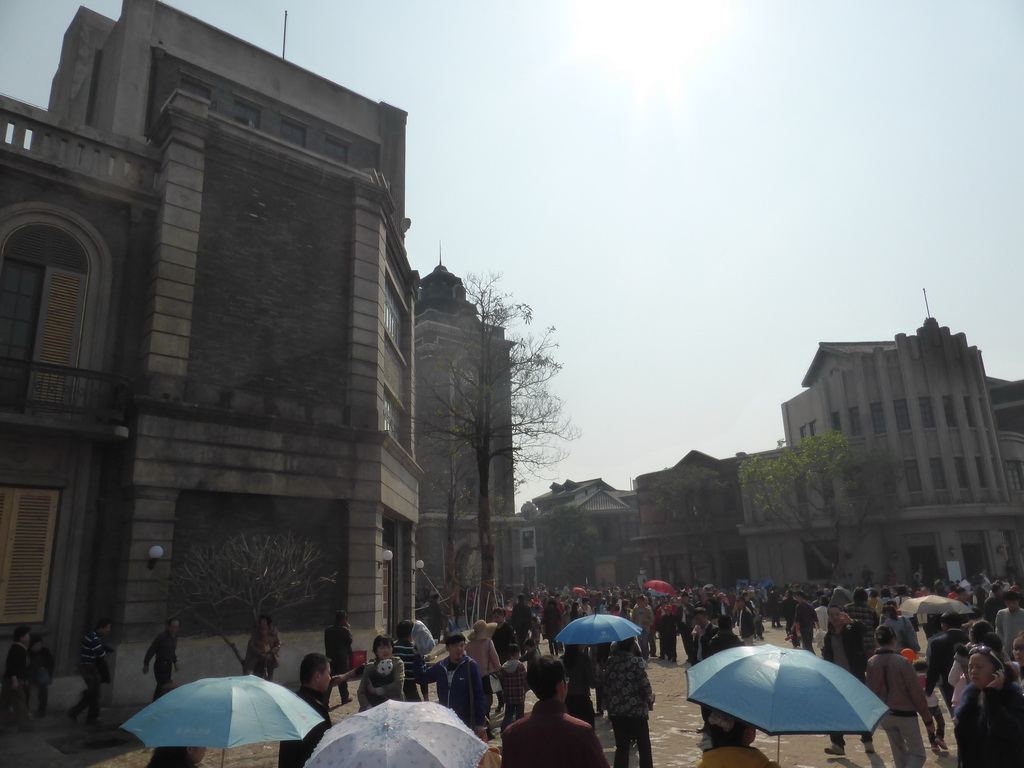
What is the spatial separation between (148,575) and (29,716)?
10.5 feet

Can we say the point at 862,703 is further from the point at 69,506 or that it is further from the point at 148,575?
the point at 69,506

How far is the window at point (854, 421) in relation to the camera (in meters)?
44.7

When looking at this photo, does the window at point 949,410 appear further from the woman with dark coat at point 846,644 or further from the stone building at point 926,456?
the woman with dark coat at point 846,644

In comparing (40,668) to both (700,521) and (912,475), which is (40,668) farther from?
(700,521)

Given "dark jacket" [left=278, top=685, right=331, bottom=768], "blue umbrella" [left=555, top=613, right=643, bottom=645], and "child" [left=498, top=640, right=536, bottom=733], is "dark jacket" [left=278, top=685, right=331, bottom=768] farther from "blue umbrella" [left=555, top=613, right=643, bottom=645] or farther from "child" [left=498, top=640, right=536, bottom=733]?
"child" [left=498, top=640, right=536, bottom=733]

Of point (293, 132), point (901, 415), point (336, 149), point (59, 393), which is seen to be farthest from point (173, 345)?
point (901, 415)

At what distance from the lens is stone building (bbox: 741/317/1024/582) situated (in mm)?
40094

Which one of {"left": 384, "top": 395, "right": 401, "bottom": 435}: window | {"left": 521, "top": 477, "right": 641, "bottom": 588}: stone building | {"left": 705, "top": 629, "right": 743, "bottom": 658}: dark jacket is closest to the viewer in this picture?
{"left": 705, "top": 629, "right": 743, "bottom": 658}: dark jacket

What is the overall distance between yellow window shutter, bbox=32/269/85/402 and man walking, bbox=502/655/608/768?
41.3 ft

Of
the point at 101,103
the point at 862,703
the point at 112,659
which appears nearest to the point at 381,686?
the point at 862,703

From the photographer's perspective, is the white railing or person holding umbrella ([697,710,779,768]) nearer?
person holding umbrella ([697,710,779,768])

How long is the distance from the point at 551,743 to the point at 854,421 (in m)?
45.8

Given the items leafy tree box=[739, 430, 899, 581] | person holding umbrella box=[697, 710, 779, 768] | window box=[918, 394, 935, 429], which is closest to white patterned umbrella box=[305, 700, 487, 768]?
person holding umbrella box=[697, 710, 779, 768]

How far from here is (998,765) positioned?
5.05m
